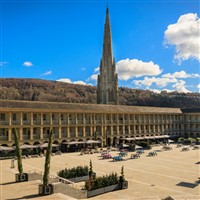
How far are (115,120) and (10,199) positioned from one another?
46788 millimetres

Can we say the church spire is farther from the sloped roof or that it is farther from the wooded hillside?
the wooded hillside

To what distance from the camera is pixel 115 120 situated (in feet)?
215

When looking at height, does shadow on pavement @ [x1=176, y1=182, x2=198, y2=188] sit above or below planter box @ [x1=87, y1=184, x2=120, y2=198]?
below

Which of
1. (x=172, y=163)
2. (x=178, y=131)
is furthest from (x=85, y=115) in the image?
(x=178, y=131)

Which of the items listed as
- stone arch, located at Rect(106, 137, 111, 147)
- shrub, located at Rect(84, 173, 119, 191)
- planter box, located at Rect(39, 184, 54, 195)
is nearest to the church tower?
stone arch, located at Rect(106, 137, 111, 147)

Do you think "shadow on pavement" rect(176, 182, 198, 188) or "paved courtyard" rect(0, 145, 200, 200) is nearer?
"paved courtyard" rect(0, 145, 200, 200)

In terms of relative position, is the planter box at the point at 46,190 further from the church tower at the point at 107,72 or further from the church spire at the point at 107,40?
the church spire at the point at 107,40

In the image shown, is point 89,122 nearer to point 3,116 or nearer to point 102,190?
point 3,116

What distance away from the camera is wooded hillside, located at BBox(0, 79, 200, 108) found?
163625mm

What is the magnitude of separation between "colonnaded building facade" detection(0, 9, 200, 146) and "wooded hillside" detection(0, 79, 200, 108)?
279 feet

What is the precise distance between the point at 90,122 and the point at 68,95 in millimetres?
123570

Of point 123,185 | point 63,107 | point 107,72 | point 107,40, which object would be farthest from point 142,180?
point 107,40

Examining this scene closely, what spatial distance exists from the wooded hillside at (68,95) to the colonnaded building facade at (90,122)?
279 ft

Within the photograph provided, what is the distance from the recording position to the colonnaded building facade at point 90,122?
4941cm
